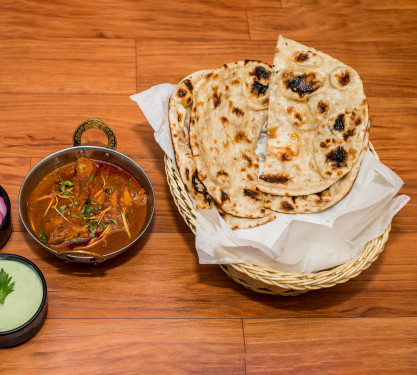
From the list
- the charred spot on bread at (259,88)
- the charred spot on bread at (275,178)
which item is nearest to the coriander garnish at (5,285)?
the charred spot on bread at (275,178)

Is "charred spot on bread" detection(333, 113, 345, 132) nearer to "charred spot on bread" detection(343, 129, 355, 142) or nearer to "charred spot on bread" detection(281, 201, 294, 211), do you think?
"charred spot on bread" detection(343, 129, 355, 142)

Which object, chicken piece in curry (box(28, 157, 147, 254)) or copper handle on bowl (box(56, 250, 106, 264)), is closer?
copper handle on bowl (box(56, 250, 106, 264))

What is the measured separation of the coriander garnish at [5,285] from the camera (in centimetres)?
149

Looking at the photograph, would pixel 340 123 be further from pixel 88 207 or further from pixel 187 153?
pixel 88 207

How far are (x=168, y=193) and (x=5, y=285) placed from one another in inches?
27.1

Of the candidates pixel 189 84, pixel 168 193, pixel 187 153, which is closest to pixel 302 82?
pixel 189 84

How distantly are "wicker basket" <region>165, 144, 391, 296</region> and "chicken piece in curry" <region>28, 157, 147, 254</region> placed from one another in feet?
0.54

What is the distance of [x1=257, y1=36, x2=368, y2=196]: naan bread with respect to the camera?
1803 mm

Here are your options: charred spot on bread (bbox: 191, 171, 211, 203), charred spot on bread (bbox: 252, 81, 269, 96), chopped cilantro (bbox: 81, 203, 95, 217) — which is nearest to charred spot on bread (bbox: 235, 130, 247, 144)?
charred spot on bread (bbox: 252, 81, 269, 96)

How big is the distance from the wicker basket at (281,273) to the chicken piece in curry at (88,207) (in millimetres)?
163

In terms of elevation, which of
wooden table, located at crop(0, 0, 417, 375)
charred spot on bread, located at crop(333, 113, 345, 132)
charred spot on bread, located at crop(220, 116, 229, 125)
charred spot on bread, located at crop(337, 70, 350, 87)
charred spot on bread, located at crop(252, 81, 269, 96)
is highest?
charred spot on bread, located at crop(337, 70, 350, 87)

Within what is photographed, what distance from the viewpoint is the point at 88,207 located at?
5.55 ft

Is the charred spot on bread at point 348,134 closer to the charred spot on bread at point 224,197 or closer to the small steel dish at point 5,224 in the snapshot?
the charred spot on bread at point 224,197

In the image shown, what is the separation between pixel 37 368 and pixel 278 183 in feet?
3.21
